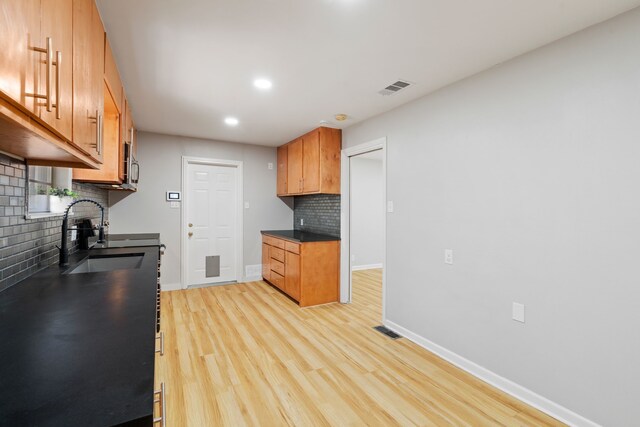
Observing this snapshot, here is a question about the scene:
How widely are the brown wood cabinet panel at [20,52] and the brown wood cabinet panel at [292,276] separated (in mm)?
3227

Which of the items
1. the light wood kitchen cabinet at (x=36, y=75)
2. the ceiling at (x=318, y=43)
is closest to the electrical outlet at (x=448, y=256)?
the ceiling at (x=318, y=43)

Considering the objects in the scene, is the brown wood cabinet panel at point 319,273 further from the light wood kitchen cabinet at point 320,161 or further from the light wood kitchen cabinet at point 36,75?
the light wood kitchen cabinet at point 36,75

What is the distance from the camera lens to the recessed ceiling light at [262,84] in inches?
102

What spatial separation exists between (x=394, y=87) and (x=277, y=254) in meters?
2.85

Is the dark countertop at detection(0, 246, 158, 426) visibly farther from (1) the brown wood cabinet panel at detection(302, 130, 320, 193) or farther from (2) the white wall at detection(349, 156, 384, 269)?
(2) the white wall at detection(349, 156, 384, 269)

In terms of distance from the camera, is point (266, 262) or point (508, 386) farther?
point (266, 262)

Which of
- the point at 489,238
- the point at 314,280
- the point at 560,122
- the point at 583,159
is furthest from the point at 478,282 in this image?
the point at 314,280

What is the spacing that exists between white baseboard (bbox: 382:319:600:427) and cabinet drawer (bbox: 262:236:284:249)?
7.04ft

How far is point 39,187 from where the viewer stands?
1.77 metres


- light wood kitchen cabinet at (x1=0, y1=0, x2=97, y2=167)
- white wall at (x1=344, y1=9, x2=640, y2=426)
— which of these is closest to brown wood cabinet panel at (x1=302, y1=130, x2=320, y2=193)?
white wall at (x1=344, y1=9, x2=640, y2=426)

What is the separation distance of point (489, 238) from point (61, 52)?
8.68 feet

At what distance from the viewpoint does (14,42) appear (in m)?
0.76

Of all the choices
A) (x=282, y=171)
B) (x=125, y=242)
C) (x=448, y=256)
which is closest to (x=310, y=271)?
(x=448, y=256)

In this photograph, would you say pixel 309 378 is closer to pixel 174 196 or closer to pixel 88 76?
pixel 88 76
